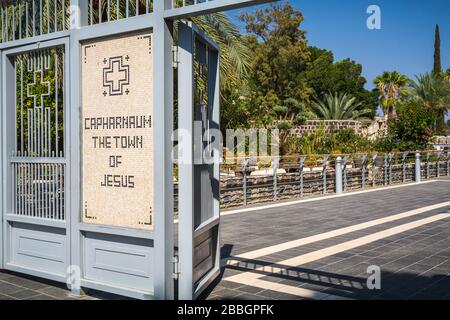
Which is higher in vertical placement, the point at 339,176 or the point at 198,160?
the point at 198,160

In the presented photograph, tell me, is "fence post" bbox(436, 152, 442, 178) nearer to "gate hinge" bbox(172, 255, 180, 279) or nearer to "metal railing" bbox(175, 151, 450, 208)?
"metal railing" bbox(175, 151, 450, 208)

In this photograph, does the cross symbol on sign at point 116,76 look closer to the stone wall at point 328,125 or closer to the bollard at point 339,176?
the bollard at point 339,176

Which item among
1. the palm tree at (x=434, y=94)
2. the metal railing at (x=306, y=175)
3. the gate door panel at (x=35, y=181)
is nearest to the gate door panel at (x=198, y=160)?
the gate door panel at (x=35, y=181)

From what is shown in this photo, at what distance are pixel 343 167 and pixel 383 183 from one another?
11.2ft

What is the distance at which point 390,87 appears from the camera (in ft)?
151

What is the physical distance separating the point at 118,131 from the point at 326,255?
344cm

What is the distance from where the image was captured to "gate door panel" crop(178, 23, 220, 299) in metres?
4.34

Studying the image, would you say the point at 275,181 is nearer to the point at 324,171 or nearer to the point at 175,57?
the point at 324,171

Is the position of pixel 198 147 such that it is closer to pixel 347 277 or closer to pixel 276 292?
pixel 276 292

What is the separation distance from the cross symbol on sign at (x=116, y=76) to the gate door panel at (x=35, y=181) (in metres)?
0.62

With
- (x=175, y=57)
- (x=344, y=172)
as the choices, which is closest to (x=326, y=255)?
(x=175, y=57)

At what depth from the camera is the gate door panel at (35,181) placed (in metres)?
5.14

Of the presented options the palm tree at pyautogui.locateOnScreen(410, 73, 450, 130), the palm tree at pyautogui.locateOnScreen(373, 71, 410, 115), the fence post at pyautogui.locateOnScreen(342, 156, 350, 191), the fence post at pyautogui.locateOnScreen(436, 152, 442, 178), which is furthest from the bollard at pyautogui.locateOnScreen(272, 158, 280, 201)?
the palm tree at pyautogui.locateOnScreen(373, 71, 410, 115)

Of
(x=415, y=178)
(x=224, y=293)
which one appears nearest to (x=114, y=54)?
(x=224, y=293)
